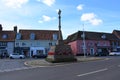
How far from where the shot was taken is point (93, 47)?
87.7 m

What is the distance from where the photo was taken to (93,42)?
87.7m

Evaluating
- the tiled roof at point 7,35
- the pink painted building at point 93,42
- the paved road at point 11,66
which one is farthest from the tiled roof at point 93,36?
the paved road at point 11,66

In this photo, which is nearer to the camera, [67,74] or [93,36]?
[67,74]

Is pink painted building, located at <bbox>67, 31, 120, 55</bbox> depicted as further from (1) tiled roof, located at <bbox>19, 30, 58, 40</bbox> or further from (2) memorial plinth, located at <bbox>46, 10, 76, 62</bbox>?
(2) memorial plinth, located at <bbox>46, 10, 76, 62</bbox>

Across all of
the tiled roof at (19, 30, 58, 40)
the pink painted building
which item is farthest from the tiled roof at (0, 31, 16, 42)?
the pink painted building

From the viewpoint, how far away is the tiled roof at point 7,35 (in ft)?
263

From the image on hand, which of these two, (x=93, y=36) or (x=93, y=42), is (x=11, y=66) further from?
(x=93, y=36)

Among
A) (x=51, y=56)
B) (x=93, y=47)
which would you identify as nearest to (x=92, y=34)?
(x=93, y=47)

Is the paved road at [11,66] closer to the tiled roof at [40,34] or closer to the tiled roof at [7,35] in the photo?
the tiled roof at [7,35]

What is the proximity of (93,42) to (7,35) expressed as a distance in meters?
31.3

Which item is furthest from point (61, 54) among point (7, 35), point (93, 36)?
point (93, 36)

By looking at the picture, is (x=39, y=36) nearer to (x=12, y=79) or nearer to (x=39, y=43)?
(x=39, y=43)

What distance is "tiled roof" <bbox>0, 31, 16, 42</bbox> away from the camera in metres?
80.1

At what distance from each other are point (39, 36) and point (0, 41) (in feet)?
44.1
